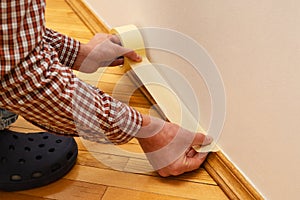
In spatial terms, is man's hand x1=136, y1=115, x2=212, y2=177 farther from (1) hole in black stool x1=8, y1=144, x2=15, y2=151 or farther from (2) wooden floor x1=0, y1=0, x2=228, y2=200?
(1) hole in black stool x1=8, y1=144, x2=15, y2=151

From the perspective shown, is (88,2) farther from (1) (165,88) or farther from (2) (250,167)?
(2) (250,167)

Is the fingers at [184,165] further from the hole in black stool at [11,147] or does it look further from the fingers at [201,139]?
the hole in black stool at [11,147]

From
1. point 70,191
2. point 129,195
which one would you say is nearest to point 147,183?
point 129,195

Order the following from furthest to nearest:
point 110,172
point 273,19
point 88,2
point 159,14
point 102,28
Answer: point 88,2 → point 102,28 → point 159,14 → point 110,172 → point 273,19

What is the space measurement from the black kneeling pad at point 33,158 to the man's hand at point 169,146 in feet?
0.55

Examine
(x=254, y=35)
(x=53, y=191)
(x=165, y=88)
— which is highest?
(x=254, y=35)

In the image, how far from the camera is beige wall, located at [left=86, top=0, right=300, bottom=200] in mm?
678

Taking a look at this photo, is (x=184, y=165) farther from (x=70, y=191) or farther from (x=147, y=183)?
(x=70, y=191)

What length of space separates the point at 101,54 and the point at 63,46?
0.35 feet

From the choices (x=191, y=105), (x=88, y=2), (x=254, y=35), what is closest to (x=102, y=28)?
(x=88, y=2)

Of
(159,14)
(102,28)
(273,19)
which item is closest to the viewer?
(273,19)

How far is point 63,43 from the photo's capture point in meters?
1.01

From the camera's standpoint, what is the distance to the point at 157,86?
3.59 feet

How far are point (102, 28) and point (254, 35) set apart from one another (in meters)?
0.83
